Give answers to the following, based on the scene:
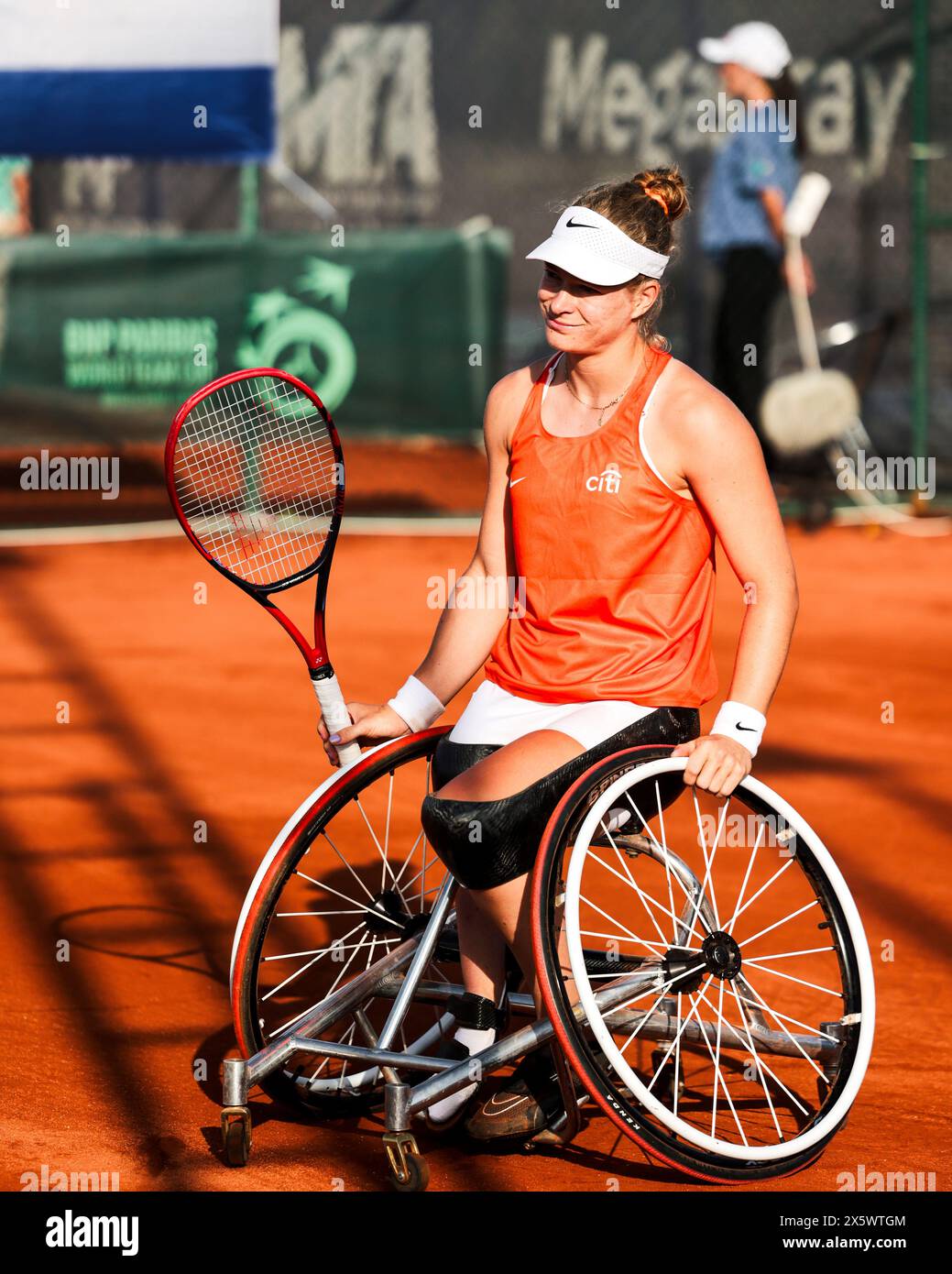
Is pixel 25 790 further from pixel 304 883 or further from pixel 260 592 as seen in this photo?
pixel 260 592

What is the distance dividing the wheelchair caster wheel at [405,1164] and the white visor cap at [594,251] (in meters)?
1.39

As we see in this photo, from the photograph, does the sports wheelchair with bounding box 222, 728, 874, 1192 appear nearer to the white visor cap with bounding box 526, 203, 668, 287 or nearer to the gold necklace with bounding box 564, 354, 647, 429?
the gold necklace with bounding box 564, 354, 647, 429

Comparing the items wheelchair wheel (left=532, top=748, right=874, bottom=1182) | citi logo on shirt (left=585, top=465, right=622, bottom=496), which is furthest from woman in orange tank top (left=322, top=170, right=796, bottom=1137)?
wheelchair wheel (left=532, top=748, right=874, bottom=1182)

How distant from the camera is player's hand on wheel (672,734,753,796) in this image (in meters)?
2.86

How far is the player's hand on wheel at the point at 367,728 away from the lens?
3.26 meters

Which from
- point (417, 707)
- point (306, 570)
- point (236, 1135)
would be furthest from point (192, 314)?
point (236, 1135)

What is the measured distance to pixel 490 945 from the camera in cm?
307

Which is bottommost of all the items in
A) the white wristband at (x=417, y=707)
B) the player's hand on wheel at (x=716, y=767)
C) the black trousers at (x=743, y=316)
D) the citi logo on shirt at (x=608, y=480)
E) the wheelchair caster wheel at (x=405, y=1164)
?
the wheelchair caster wheel at (x=405, y=1164)

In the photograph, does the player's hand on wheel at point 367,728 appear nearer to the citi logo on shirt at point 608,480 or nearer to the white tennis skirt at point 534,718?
the white tennis skirt at point 534,718

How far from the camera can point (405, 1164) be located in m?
2.84

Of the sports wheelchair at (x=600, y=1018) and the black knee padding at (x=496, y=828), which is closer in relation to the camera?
the sports wheelchair at (x=600, y=1018)

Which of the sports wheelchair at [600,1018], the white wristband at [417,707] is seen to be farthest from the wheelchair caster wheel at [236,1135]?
the white wristband at [417,707]

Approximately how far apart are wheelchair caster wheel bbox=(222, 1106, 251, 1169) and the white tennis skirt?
0.70 metres

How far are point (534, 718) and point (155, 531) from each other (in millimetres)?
7278
